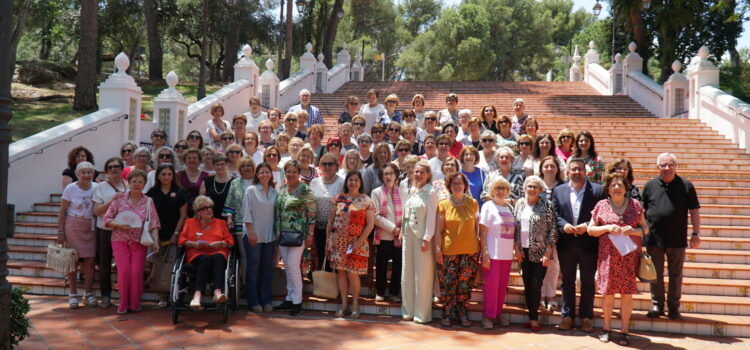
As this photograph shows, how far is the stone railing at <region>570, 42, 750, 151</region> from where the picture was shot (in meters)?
11.9

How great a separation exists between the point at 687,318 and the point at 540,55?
3685cm

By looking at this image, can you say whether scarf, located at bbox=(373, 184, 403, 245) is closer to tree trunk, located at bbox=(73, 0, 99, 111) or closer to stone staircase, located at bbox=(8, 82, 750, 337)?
stone staircase, located at bbox=(8, 82, 750, 337)

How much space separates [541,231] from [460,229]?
31.6 inches

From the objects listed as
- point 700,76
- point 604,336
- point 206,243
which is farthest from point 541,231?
point 700,76

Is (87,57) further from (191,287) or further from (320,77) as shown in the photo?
(191,287)

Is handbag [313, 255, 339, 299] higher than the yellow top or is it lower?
lower

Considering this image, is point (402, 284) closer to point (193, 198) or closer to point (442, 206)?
point (442, 206)

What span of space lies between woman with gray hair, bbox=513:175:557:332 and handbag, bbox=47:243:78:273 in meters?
4.76

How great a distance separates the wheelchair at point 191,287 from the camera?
5945 millimetres

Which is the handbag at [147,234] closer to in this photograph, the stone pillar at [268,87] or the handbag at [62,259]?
the handbag at [62,259]

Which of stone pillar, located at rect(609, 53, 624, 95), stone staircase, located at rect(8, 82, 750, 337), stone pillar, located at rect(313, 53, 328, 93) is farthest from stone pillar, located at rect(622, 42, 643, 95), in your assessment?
stone pillar, located at rect(313, 53, 328, 93)

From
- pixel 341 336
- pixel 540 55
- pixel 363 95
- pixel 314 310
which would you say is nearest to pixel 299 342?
pixel 341 336

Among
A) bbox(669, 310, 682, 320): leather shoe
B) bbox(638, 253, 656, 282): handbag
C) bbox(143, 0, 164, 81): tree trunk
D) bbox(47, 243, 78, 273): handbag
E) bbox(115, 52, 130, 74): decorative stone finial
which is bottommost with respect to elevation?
bbox(669, 310, 682, 320): leather shoe

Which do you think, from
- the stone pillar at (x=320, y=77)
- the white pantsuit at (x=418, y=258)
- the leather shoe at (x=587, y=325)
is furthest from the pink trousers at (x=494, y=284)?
the stone pillar at (x=320, y=77)
